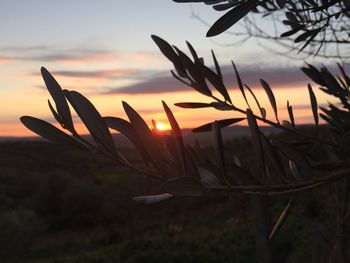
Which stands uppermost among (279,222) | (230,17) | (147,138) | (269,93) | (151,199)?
(230,17)

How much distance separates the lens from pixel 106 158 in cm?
94

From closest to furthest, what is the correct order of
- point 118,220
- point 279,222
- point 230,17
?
point 230,17
point 279,222
point 118,220

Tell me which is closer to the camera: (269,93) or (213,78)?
(213,78)

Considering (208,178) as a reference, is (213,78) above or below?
above

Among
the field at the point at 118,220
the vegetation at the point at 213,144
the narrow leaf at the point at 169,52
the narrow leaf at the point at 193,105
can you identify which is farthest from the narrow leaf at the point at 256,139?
the narrow leaf at the point at 193,105

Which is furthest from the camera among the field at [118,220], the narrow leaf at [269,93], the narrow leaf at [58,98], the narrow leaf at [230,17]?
the field at [118,220]

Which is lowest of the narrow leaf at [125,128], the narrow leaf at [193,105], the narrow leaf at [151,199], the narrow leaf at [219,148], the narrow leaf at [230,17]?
the narrow leaf at [151,199]

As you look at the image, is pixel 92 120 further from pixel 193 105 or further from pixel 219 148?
pixel 193 105

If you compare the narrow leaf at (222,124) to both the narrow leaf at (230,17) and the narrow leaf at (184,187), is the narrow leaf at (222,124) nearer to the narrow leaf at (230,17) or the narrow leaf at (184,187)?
the narrow leaf at (230,17)

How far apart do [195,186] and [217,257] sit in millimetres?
13612

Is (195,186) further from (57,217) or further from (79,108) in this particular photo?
(57,217)

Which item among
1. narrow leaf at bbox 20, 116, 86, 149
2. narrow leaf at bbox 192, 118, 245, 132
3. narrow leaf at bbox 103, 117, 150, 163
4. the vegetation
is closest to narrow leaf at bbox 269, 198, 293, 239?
the vegetation

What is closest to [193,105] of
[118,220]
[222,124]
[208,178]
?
[222,124]

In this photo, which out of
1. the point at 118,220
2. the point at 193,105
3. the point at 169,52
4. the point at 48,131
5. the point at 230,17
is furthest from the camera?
the point at 118,220
